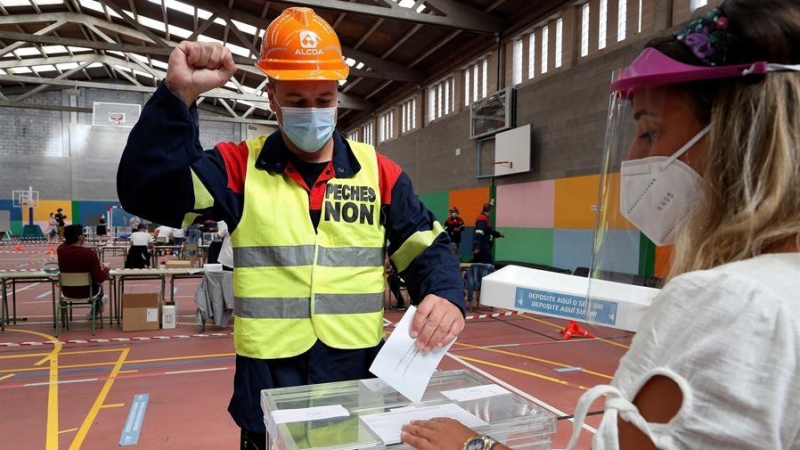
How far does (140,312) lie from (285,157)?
6299 millimetres

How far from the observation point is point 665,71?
0.81 m

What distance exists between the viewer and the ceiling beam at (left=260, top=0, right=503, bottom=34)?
1020cm

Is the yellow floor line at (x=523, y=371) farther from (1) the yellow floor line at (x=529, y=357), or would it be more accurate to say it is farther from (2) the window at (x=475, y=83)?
(2) the window at (x=475, y=83)

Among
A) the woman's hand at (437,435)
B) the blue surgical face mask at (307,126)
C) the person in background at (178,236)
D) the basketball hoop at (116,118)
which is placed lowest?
the person in background at (178,236)

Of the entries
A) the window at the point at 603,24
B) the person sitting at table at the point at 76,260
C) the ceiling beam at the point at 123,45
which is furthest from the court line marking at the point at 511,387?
the ceiling beam at the point at 123,45

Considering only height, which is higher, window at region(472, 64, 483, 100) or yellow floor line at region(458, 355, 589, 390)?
window at region(472, 64, 483, 100)

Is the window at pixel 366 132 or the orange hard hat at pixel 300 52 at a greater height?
the window at pixel 366 132

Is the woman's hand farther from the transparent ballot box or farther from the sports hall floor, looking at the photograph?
the sports hall floor

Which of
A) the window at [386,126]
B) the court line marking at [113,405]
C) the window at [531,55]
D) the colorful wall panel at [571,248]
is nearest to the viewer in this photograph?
the court line marking at [113,405]

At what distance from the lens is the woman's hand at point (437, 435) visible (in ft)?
3.16

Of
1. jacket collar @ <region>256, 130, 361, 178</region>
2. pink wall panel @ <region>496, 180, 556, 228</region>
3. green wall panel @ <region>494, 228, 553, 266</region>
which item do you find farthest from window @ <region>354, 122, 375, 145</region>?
jacket collar @ <region>256, 130, 361, 178</region>

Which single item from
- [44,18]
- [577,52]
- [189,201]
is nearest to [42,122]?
[44,18]

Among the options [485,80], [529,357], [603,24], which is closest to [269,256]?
[529,357]

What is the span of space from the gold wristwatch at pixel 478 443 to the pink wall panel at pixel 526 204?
985cm
